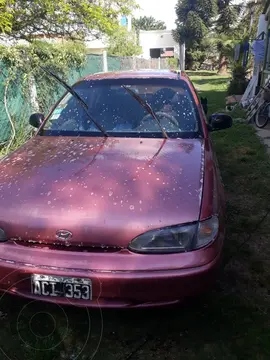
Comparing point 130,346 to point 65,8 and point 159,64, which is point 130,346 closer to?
point 65,8

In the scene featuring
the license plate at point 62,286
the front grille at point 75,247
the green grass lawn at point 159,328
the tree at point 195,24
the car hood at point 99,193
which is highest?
the tree at point 195,24

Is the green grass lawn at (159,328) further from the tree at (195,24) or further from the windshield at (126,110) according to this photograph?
the tree at (195,24)

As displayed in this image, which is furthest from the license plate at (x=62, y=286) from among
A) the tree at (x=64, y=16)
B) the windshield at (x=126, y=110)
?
the tree at (x=64, y=16)

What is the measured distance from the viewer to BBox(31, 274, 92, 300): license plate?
1970 millimetres

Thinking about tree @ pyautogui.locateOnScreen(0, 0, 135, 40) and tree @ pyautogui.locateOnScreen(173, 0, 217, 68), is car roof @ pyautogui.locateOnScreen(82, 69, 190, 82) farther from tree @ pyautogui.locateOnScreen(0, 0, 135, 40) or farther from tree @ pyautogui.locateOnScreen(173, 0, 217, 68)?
tree @ pyautogui.locateOnScreen(173, 0, 217, 68)

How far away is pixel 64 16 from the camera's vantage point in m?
8.63

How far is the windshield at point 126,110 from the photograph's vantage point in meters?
3.26

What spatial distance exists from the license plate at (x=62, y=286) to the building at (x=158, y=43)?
50480 millimetres

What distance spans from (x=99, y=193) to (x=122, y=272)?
0.50 meters

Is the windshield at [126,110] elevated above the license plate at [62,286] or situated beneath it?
elevated above

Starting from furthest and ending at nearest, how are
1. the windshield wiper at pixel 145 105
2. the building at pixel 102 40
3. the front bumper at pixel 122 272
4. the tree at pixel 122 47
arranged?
the tree at pixel 122 47 → the building at pixel 102 40 → the windshield wiper at pixel 145 105 → the front bumper at pixel 122 272

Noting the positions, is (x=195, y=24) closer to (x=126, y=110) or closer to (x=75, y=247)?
(x=126, y=110)

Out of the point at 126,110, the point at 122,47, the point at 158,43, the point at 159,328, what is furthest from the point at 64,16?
the point at 158,43

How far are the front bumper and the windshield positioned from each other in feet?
4.70
